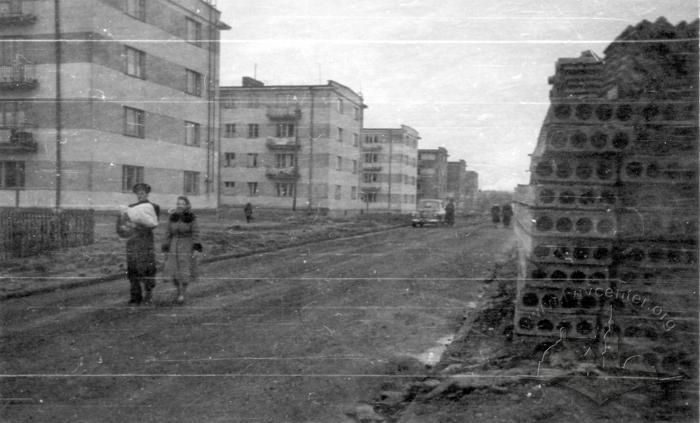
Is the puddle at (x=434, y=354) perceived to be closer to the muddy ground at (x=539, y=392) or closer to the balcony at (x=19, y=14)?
the muddy ground at (x=539, y=392)

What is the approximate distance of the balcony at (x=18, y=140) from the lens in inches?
134

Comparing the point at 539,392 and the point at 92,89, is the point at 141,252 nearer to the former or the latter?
the point at 92,89

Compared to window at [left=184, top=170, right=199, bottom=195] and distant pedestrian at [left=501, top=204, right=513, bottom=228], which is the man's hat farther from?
distant pedestrian at [left=501, top=204, right=513, bottom=228]

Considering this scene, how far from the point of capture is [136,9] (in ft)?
13.3

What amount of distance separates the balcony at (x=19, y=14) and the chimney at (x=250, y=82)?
4.88 feet

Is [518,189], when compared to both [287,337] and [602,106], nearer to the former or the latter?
[602,106]

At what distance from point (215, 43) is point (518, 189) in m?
3.32

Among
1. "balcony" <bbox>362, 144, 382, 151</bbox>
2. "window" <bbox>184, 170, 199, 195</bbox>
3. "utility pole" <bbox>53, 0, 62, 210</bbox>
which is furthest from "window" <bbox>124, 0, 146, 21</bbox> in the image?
"balcony" <bbox>362, 144, 382, 151</bbox>

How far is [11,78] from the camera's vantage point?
3.42 metres

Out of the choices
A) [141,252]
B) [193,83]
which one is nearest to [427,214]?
[141,252]

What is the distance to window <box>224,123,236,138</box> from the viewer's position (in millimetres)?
4254

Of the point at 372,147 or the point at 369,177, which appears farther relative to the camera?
the point at 369,177

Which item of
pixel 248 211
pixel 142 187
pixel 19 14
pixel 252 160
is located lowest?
pixel 248 211

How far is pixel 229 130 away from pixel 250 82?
0.43 m
